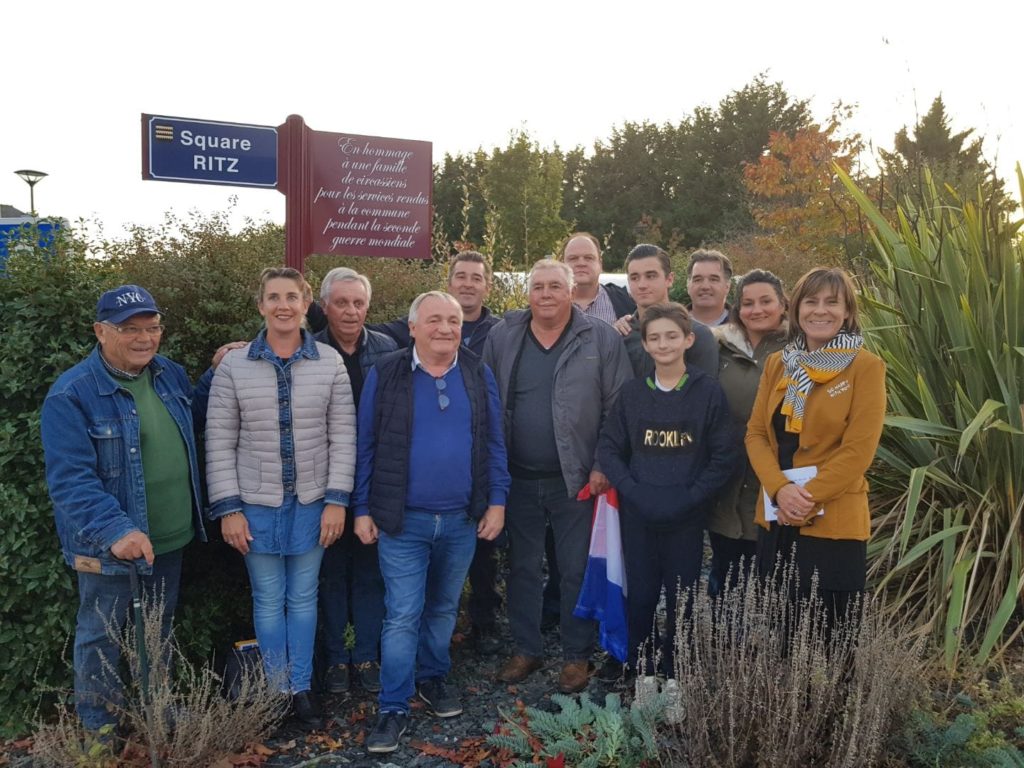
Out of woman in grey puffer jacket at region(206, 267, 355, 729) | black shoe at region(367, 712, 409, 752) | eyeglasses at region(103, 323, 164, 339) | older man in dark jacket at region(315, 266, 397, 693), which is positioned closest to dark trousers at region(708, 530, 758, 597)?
black shoe at region(367, 712, 409, 752)

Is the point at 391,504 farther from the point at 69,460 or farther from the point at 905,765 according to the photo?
the point at 905,765

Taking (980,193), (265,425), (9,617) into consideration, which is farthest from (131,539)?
(980,193)

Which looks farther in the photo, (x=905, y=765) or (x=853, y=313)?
(x=853, y=313)

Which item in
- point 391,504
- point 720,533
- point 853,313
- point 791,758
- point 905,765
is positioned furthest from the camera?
point 720,533

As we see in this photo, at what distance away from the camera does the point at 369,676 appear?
4.14 metres

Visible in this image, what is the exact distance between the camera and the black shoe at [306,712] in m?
3.72

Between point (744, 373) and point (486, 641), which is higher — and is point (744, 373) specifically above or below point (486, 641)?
above

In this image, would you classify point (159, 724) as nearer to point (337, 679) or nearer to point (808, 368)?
point (337, 679)

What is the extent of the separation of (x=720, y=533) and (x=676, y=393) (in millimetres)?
774

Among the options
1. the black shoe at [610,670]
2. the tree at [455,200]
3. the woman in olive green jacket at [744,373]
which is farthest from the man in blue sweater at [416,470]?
the tree at [455,200]

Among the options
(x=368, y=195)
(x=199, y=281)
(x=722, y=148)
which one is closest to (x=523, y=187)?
(x=722, y=148)

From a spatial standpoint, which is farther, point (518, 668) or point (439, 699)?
point (518, 668)

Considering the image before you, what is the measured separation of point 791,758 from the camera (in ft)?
9.12

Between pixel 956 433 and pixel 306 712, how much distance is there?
3482 mm
